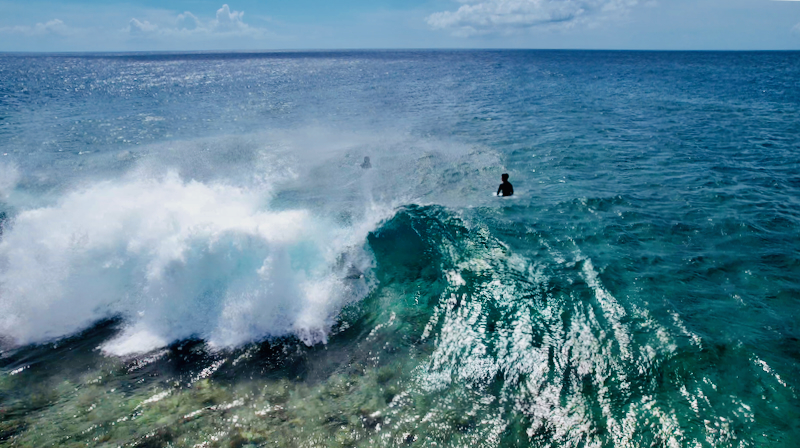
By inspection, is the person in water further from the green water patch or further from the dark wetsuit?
the green water patch

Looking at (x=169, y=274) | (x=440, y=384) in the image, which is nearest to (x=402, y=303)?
(x=440, y=384)

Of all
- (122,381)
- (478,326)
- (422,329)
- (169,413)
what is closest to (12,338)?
(122,381)

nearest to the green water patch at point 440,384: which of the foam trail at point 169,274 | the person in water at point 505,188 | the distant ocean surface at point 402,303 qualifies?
the distant ocean surface at point 402,303

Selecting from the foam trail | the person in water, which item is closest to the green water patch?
the foam trail

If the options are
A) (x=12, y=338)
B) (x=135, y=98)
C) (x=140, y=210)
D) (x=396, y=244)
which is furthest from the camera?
(x=135, y=98)

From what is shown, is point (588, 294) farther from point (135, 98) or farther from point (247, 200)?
point (135, 98)

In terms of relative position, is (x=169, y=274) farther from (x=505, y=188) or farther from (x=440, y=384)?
(x=505, y=188)
